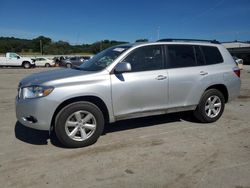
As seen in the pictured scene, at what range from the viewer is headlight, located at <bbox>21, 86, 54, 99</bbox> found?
4539 mm

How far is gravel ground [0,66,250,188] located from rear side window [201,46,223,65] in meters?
1.40

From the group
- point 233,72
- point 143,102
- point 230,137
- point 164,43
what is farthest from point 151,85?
point 233,72

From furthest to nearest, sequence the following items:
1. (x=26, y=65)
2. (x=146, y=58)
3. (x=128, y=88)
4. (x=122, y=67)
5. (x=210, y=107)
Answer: (x=26, y=65) < (x=210, y=107) < (x=146, y=58) < (x=128, y=88) < (x=122, y=67)

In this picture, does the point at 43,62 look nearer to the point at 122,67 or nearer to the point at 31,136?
the point at 31,136

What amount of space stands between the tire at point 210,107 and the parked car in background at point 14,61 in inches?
1314

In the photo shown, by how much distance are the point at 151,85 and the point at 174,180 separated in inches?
83.5

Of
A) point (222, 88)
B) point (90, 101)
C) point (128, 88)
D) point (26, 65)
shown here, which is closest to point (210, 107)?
point (222, 88)

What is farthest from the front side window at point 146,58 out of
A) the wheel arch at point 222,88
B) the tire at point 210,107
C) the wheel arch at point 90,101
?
Answer: the wheel arch at point 222,88

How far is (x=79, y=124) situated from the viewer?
483cm

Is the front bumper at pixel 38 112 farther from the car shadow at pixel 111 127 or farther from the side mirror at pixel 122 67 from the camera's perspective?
the side mirror at pixel 122 67

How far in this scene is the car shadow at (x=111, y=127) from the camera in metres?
5.27

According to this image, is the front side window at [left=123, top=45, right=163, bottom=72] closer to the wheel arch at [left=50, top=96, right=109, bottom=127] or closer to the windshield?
the windshield

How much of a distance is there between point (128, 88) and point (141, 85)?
0.28 meters

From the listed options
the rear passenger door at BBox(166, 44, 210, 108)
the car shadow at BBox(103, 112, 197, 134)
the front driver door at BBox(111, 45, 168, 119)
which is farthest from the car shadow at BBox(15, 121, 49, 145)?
the rear passenger door at BBox(166, 44, 210, 108)
